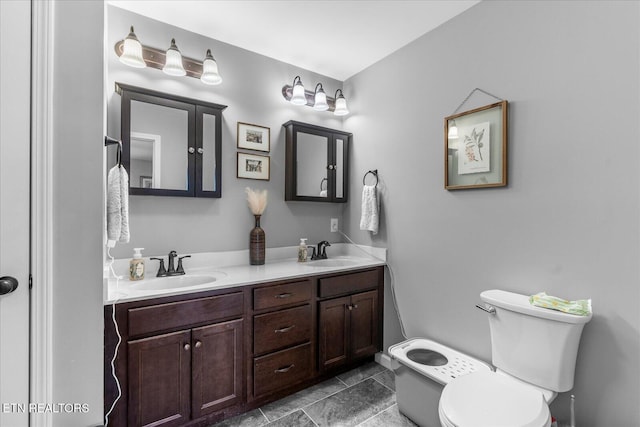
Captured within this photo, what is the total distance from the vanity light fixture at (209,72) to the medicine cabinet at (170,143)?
147 mm

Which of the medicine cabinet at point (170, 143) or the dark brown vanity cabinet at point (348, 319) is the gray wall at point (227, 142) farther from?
the dark brown vanity cabinet at point (348, 319)

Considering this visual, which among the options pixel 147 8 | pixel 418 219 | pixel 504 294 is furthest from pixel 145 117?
pixel 504 294

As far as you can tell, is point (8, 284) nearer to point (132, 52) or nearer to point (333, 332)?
point (132, 52)

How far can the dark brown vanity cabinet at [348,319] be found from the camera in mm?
1947

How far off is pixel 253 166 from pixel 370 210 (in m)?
1.01

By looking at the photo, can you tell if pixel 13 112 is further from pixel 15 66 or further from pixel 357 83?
pixel 357 83

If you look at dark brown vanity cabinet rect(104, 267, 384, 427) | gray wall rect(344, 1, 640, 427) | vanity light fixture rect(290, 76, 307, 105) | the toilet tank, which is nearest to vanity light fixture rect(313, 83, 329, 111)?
vanity light fixture rect(290, 76, 307, 105)

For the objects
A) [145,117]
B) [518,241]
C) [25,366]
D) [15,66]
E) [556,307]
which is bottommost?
[25,366]

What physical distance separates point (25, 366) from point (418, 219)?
2.08 m

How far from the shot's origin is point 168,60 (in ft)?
5.77

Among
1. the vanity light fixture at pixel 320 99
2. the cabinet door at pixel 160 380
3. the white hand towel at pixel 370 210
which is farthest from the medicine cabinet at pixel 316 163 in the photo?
the cabinet door at pixel 160 380

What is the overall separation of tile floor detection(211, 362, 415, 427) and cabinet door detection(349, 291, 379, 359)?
196mm

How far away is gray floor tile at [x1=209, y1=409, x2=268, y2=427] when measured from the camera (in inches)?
62.3

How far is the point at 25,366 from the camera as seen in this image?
0.93 meters
